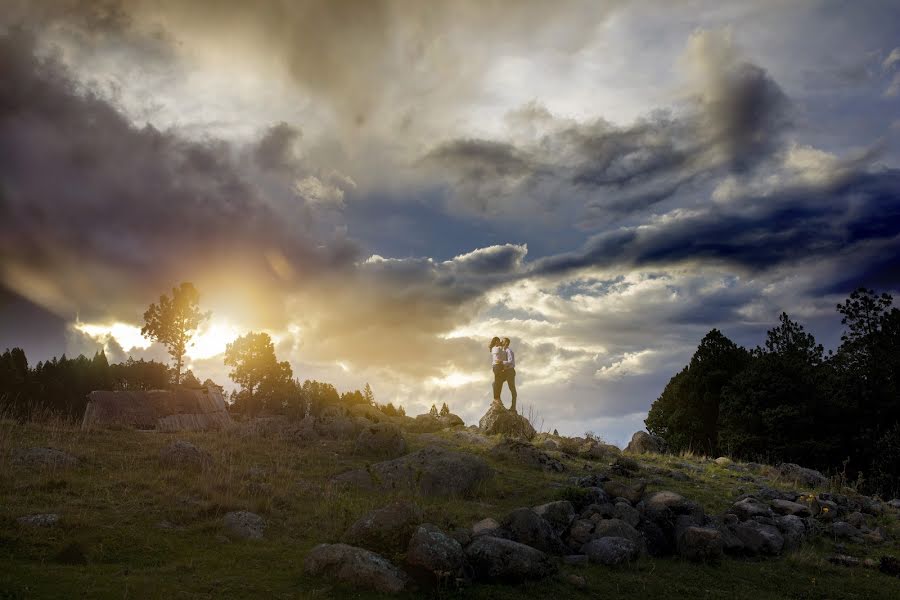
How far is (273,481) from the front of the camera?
2181 centimetres

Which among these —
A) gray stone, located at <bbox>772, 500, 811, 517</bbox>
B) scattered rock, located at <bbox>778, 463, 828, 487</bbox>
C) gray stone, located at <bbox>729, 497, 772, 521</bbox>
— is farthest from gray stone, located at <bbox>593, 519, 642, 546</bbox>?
scattered rock, located at <bbox>778, 463, 828, 487</bbox>

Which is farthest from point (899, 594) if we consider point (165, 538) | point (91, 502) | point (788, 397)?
point (788, 397)

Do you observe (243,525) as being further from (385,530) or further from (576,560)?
(576,560)

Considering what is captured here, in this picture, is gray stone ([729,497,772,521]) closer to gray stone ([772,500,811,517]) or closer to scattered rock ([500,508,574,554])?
gray stone ([772,500,811,517])

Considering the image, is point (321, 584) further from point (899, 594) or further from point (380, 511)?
point (899, 594)

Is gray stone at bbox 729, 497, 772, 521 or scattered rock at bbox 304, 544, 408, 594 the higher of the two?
gray stone at bbox 729, 497, 772, 521

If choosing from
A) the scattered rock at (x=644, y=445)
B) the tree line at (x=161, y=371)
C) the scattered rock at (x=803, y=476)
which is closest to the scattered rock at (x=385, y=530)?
the scattered rock at (x=803, y=476)

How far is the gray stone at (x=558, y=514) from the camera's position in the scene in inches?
701

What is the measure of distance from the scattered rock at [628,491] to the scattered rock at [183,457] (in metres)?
14.2

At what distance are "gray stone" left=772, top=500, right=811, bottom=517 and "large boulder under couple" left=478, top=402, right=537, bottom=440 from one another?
558 inches

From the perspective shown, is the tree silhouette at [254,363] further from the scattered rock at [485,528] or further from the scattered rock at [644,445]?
the scattered rock at [485,528]

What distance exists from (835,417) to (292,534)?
40.2 meters

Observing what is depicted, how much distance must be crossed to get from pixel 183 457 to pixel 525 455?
44.4ft

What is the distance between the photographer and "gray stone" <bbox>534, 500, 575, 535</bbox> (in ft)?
58.4
